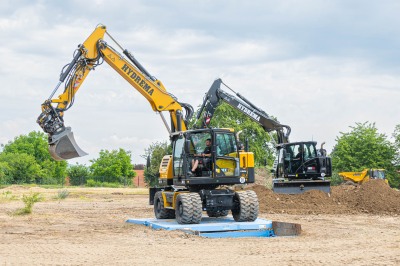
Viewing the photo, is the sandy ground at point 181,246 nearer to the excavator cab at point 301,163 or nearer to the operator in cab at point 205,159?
Result: the operator in cab at point 205,159

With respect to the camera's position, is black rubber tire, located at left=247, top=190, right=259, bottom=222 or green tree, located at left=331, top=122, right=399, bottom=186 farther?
green tree, located at left=331, top=122, right=399, bottom=186

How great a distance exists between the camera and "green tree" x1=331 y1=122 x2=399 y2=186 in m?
57.7

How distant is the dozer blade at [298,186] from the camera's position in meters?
26.4

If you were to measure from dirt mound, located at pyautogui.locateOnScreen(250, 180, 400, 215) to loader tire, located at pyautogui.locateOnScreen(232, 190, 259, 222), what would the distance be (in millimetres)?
6622

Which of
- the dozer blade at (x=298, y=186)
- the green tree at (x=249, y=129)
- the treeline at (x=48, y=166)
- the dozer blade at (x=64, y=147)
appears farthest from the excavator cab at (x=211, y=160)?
the treeline at (x=48, y=166)

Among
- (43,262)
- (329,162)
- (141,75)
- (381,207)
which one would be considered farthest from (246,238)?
(329,162)

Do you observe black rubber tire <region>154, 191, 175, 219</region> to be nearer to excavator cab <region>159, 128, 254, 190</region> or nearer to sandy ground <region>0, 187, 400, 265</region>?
Answer: sandy ground <region>0, 187, 400, 265</region>

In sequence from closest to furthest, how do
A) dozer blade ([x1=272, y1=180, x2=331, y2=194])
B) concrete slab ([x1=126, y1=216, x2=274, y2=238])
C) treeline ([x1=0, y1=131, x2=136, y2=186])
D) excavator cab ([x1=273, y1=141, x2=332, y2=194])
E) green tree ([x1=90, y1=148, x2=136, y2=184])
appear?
concrete slab ([x1=126, y1=216, x2=274, y2=238]) < dozer blade ([x1=272, y1=180, x2=331, y2=194]) < excavator cab ([x1=273, y1=141, x2=332, y2=194]) < treeline ([x1=0, y1=131, x2=136, y2=186]) < green tree ([x1=90, y1=148, x2=136, y2=184])

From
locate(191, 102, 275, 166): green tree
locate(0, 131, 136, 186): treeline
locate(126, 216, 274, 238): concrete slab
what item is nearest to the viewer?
locate(126, 216, 274, 238): concrete slab

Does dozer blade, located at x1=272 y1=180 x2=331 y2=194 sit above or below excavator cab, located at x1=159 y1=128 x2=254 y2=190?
below

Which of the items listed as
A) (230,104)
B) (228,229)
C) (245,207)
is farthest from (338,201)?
(228,229)

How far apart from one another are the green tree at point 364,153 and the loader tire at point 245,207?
4168 cm

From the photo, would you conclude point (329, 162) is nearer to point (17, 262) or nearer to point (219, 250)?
point (219, 250)

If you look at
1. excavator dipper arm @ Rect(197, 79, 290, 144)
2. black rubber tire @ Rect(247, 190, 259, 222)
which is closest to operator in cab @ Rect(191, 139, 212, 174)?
black rubber tire @ Rect(247, 190, 259, 222)
